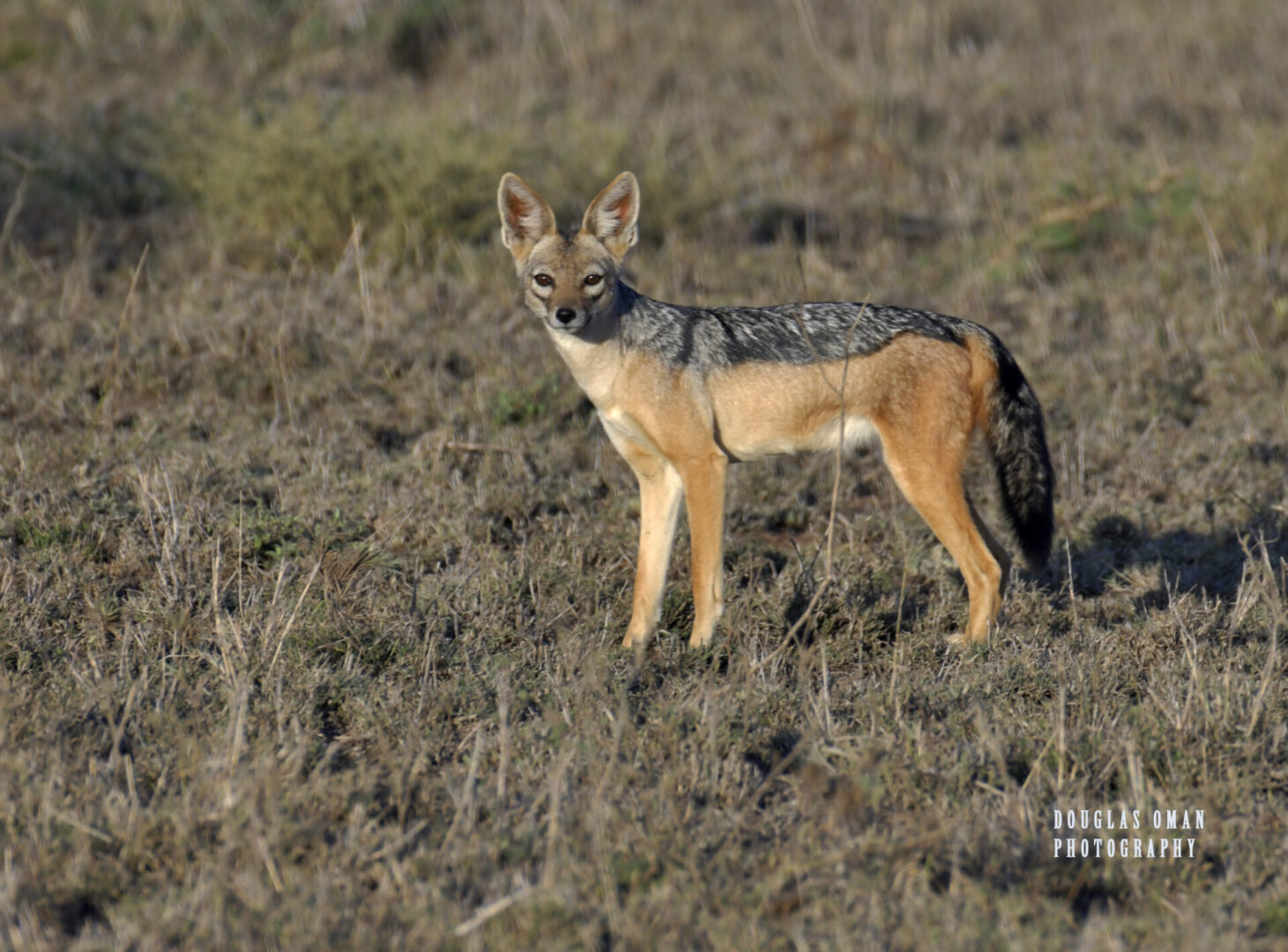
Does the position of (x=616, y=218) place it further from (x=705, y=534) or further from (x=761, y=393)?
(x=705, y=534)

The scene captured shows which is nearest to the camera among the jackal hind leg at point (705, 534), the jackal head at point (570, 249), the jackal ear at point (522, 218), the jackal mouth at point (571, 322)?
the jackal mouth at point (571, 322)

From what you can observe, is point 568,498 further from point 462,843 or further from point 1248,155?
point 1248,155

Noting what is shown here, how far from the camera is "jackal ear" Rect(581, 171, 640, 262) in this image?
19.8ft

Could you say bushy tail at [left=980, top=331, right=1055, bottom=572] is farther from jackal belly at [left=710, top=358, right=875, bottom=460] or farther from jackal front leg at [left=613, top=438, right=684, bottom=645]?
jackal front leg at [left=613, top=438, right=684, bottom=645]

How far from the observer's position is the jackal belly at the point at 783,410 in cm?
594

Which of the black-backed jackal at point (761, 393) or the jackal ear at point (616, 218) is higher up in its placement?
the jackal ear at point (616, 218)

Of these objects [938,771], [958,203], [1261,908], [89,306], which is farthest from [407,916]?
[958,203]

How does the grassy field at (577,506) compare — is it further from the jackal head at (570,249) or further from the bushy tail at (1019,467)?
the jackal head at (570,249)

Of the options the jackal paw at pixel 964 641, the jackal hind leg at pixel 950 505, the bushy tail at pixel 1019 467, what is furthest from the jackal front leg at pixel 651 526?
the bushy tail at pixel 1019 467

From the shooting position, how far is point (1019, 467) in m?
6.07

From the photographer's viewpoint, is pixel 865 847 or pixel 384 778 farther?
pixel 384 778

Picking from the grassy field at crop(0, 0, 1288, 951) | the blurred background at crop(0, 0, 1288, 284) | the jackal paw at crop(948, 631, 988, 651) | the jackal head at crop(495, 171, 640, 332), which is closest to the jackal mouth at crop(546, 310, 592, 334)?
the jackal head at crop(495, 171, 640, 332)

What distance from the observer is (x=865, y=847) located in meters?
3.88

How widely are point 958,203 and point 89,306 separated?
7.26m
